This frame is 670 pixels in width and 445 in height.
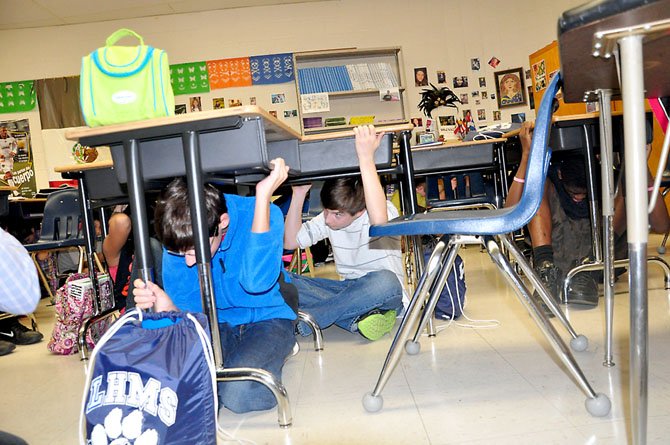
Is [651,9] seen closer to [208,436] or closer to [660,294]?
[208,436]

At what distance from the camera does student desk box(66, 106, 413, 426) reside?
1.34 meters

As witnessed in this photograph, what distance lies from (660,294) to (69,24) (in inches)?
234

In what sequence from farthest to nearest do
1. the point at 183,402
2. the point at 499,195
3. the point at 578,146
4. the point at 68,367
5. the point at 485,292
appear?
the point at 499,195
the point at 485,292
the point at 578,146
the point at 68,367
the point at 183,402

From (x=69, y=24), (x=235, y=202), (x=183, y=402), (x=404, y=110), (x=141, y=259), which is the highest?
(x=69, y=24)

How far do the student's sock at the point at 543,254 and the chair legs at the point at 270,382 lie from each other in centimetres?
159

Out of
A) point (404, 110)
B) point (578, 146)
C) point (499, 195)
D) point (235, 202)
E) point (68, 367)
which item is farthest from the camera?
point (404, 110)

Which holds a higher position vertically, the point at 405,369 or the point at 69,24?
the point at 69,24

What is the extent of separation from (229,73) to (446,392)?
16.8ft

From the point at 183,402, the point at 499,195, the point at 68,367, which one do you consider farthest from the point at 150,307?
the point at 499,195

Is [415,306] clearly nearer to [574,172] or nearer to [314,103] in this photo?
[574,172]

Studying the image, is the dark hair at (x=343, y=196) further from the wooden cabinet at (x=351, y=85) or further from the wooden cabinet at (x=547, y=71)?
the wooden cabinet at (x=351, y=85)

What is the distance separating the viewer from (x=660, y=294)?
7.53 ft

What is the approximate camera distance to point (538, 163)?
3.57 ft

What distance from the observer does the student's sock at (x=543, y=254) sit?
2555 millimetres
